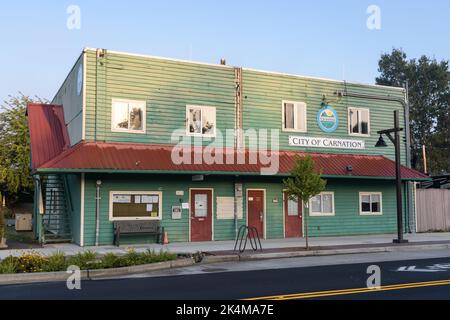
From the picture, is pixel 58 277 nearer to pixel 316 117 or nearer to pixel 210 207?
pixel 210 207

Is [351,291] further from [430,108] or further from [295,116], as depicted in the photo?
[430,108]

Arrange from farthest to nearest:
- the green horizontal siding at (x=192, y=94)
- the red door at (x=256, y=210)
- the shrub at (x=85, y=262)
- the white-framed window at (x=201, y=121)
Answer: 1. the red door at (x=256, y=210)
2. the white-framed window at (x=201, y=121)
3. the green horizontal siding at (x=192, y=94)
4. the shrub at (x=85, y=262)

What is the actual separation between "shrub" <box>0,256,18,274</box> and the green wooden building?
199 inches

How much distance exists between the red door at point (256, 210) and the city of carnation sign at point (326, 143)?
2996 millimetres

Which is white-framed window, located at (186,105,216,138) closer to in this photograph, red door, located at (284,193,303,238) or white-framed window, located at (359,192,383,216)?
red door, located at (284,193,303,238)

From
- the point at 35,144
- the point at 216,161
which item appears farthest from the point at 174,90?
the point at 35,144

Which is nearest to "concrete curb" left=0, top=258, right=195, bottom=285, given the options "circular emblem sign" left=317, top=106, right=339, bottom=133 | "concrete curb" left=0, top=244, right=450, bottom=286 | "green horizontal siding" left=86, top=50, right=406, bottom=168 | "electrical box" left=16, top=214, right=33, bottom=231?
"concrete curb" left=0, top=244, right=450, bottom=286

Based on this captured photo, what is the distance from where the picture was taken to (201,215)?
20.8 m

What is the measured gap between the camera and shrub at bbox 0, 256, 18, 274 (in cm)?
1220

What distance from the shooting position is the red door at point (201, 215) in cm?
2059

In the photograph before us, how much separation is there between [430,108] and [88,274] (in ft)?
165

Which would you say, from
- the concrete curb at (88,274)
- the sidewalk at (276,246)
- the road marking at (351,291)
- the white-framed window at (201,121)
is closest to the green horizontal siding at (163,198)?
the sidewalk at (276,246)

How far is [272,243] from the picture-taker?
1983cm

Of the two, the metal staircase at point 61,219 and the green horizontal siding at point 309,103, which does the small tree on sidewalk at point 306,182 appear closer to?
the green horizontal siding at point 309,103
